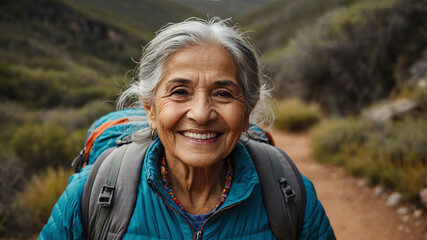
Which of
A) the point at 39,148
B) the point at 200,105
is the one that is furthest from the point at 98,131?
the point at 39,148

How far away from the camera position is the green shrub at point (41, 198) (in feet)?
12.4

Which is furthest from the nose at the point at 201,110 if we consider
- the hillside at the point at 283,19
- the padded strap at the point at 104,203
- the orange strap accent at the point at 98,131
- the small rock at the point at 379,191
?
the hillside at the point at 283,19

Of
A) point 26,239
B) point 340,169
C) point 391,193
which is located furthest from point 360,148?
point 26,239

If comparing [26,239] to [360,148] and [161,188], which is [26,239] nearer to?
[161,188]

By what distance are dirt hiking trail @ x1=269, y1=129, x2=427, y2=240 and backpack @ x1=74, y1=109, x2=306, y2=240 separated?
296cm

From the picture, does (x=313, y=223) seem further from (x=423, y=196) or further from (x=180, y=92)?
(x=423, y=196)

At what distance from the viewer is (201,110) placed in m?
1.50

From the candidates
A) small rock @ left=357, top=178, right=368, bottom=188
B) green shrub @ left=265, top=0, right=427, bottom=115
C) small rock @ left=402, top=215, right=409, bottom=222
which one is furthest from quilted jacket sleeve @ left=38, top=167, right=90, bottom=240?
green shrub @ left=265, top=0, right=427, bottom=115

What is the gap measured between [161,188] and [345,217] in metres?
3.86

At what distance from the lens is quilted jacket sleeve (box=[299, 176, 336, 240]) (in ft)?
5.34

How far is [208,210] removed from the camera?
5.63 ft

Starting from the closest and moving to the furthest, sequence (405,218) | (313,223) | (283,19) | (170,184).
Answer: (313,223) < (170,184) < (405,218) < (283,19)

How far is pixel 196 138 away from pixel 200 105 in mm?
182

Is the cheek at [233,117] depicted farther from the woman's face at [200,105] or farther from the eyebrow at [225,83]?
the eyebrow at [225,83]
